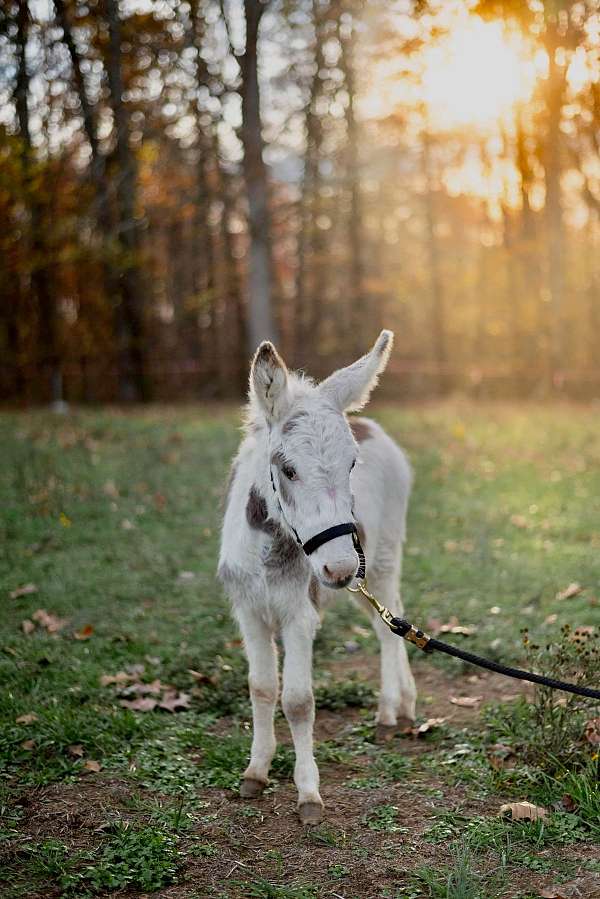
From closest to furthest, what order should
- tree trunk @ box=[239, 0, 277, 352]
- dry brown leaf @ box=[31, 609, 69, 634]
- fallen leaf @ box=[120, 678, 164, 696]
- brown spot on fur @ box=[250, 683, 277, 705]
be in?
brown spot on fur @ box=[250, 683, 277, 705], fallen leaf @ box=[120, 678, 164, 696], dry brown leaf @ box=[31, 609, 69, 634], tree trunk @ box=[239, 0, 277, 352]

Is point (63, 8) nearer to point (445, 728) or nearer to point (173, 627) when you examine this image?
point (173, 627)

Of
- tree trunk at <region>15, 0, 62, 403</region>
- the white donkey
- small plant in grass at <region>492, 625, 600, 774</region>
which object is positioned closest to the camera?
the white donkey

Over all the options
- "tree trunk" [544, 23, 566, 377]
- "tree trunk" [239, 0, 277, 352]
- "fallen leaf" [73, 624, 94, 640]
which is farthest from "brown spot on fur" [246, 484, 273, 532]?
"tree trunk" [544, 23, 566, 377]

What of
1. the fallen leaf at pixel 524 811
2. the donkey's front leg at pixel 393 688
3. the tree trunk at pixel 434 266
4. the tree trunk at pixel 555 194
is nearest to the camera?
the fallen leaf at pixel 524 811

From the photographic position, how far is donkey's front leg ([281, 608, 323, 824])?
14.0 ft

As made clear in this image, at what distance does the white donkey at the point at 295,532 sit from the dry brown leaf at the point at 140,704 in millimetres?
1031

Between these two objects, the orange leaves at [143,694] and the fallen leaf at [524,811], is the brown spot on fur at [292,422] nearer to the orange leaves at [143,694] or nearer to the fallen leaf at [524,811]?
the fallen leaf at [524,811]

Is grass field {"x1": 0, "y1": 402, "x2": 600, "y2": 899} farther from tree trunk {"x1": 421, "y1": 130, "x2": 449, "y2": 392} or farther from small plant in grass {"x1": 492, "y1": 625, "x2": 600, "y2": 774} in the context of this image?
tree trunk {"x1": 421, "y1": 130, "x2": 449, "y2": 392}

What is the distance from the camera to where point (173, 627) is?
6703mm

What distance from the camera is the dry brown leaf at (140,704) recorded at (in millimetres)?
5252

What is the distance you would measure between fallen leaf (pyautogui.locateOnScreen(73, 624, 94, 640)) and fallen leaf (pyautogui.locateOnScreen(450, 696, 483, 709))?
266 cm

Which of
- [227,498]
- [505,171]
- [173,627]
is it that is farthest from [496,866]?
[505,171]

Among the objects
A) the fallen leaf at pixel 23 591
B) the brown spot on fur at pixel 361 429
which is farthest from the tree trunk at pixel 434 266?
the brown spot on fur at pixel 361 429

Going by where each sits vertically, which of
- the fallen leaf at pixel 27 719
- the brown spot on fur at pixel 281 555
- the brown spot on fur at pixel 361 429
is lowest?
the fallen leaf at pixel 27 719
